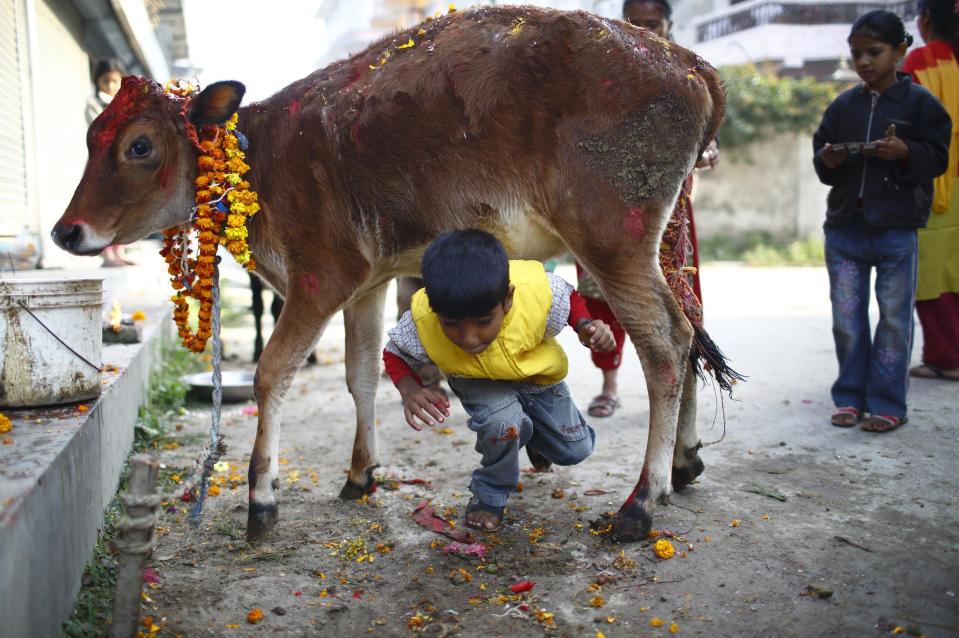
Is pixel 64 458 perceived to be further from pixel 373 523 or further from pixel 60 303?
pixel 373 523

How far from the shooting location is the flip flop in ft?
15.8

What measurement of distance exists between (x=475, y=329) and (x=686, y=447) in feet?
4.24

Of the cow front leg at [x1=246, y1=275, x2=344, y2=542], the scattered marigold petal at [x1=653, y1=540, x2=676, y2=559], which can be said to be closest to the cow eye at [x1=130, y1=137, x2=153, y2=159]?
the cow front leg at [x1=246, y1=275, x2=344, y2=542]

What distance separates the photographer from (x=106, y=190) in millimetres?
3291

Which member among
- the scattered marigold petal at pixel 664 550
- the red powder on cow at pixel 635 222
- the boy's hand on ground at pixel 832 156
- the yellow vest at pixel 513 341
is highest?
the boy's hand on ground at pixel 832 156

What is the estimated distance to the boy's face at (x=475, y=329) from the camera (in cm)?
273

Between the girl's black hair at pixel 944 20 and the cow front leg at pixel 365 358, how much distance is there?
389cm

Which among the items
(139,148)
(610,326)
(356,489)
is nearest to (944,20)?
(610,326)

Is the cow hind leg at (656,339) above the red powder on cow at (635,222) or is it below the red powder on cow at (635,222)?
below

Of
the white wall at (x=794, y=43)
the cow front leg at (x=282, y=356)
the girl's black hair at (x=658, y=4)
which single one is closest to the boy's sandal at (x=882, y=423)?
the girl's black hair at (x=658, y=4)

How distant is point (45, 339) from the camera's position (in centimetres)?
291

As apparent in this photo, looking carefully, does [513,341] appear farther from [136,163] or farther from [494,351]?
[136,163]

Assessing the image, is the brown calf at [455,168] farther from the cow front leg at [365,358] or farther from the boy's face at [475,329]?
the boy's face at [475,329]

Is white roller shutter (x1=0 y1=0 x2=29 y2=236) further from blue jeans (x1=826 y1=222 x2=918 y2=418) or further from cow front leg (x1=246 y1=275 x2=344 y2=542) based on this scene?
blue jeans (x1=826 y1=222 x2=918 y2=418)
